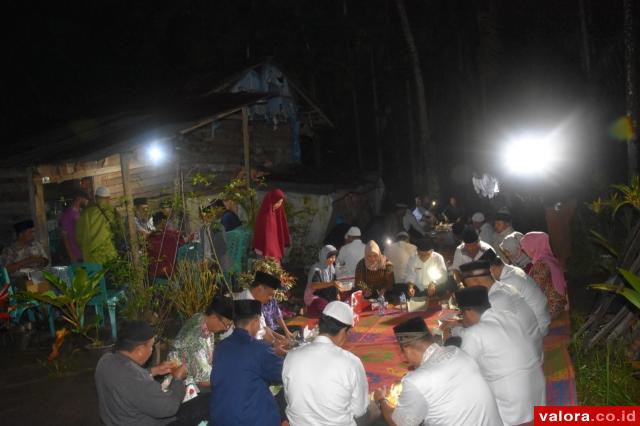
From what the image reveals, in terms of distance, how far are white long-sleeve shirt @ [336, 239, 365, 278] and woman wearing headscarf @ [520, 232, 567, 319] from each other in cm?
279

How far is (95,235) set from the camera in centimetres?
914

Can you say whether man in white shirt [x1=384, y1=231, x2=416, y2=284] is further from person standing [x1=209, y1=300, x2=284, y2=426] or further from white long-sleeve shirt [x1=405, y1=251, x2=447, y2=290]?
person standing [x1=209, y1=300, x2=284, y2=426]

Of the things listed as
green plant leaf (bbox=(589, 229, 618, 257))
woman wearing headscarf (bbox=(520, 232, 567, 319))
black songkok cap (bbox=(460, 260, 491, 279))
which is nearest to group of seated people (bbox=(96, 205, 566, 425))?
black songkok cap (bbox=(460, 260, 491, 279))

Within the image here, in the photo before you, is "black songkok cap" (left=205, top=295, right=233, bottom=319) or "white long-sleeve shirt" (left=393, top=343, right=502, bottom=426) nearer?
"white long-sleeve shirt" (left=393, top=343, right=502, bottom=426)

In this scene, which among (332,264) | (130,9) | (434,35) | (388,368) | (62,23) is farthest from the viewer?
(130,9)

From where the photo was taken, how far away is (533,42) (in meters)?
20.3

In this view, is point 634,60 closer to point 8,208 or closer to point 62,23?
point 8,208

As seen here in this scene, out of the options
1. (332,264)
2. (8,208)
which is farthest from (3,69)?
(332,264)

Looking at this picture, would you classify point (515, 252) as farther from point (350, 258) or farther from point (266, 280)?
point (266, 280)

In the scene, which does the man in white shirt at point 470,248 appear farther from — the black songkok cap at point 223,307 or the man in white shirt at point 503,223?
the black songkok cap at point 223,307

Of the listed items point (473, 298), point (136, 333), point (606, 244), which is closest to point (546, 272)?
point (606, 244)

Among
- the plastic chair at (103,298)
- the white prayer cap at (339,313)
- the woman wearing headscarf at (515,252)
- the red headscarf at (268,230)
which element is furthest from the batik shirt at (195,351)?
the woman wearing headscarf at (515,252)

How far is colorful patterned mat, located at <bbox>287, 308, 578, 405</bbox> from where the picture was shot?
18.8 ft

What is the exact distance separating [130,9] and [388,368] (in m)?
25.9
